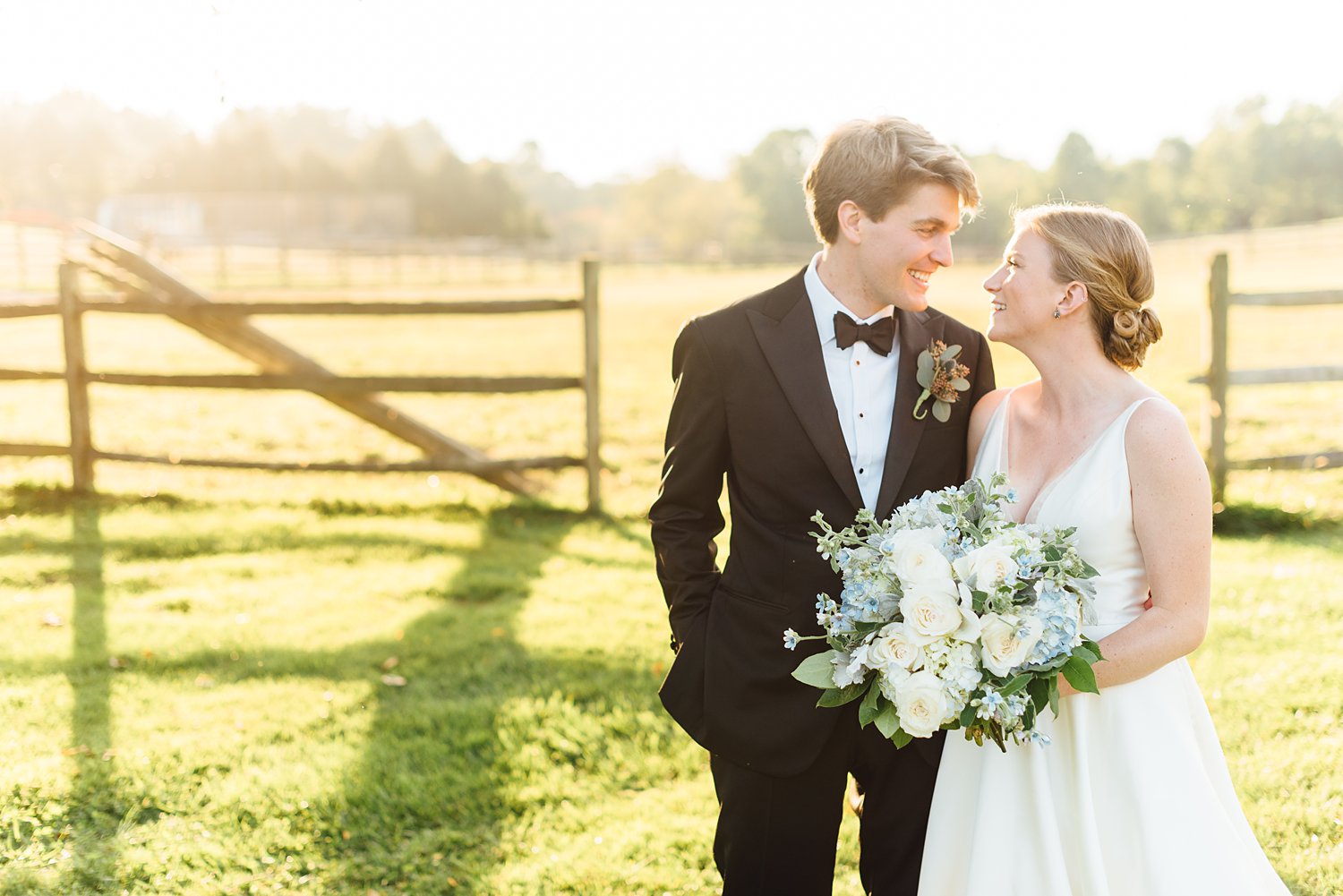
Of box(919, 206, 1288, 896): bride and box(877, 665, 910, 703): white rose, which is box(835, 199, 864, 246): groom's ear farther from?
box(877, 665, 910, 703): white rose

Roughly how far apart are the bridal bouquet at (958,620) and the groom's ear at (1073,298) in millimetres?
540

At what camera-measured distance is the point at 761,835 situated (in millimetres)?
2918

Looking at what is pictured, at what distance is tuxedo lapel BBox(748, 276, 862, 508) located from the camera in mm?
2773

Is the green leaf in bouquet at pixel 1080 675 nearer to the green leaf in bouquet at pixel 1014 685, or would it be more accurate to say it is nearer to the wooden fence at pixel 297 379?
the green leaf in bouquet at pixel 1014 685

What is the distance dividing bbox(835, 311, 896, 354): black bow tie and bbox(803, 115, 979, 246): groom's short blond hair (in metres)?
0.26

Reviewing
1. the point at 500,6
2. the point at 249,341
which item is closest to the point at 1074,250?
the point at 249,341

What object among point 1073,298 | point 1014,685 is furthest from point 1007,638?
point 1073,298

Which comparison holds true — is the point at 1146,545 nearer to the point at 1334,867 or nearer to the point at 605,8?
the point at 1334,867

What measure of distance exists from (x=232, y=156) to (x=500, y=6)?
58510 millimetres

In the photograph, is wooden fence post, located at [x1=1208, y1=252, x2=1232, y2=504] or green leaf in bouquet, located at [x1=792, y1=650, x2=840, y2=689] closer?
green leaf in bouquet, located at [x1=792, y1=650, x2=840, y2=689]

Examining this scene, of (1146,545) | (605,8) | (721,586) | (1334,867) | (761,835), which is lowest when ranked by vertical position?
(1334,867)

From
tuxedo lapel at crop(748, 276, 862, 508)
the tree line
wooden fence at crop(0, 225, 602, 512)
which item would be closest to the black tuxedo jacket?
tuxedo lapel at crop(748, 276, 862, 508)

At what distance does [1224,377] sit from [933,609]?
6.64 metres

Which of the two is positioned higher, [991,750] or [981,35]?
[981,35]
